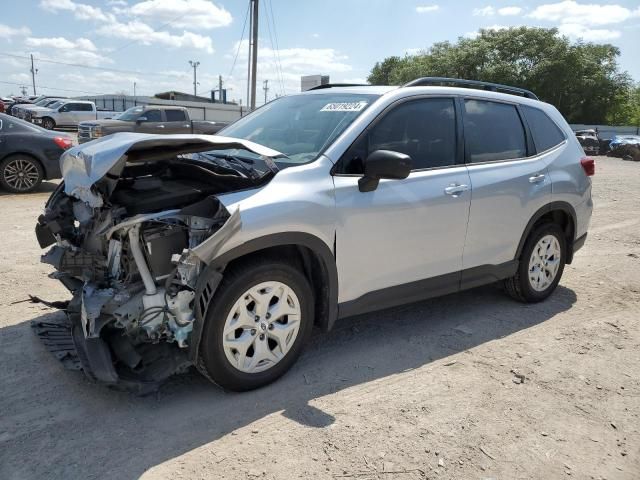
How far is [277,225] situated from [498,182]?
215 centimetres

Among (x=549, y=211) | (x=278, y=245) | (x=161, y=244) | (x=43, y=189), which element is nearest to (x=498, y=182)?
(x=549, y=211)

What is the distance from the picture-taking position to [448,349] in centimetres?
413

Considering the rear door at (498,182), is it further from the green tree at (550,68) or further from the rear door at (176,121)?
the green tree at (550,68)

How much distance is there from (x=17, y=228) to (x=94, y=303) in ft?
16.3

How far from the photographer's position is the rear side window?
498cm

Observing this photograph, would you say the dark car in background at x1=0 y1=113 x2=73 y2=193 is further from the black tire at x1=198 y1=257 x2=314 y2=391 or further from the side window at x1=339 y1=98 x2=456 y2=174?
the black tire at x1=198 y1=257 x2=314 y2=391

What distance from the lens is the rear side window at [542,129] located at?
4.98 m

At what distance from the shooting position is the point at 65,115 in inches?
1235

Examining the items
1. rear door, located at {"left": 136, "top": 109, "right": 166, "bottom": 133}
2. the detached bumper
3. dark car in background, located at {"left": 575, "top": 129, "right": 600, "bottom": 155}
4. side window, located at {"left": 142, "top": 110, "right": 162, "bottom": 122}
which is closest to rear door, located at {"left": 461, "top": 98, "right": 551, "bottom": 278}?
the detached bumper

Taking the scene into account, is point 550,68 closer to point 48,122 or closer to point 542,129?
point 48,122

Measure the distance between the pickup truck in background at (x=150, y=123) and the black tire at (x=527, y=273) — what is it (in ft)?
49.5

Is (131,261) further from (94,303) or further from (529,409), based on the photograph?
(529,409)

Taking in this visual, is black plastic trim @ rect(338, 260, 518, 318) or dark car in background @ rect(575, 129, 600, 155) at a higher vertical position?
dark car in background @ rect(575, 129, 600, 155)

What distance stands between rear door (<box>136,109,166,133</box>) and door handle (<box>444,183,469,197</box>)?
17.1 metres
